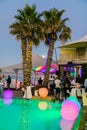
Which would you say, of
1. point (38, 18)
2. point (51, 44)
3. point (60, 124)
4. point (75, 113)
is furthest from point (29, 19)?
point (60, 124)

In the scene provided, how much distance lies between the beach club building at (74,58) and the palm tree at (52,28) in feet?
8.43

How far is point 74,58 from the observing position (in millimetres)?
46000

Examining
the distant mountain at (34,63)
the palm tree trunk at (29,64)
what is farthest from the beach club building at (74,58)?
the palm tree trunk at (29,64)

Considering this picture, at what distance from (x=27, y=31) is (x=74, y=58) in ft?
29.3

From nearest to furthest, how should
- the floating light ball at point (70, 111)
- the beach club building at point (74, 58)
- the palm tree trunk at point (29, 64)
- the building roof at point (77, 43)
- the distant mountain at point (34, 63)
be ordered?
the floating light ball at point (70, 111), the palm tree trunk at point (29, 64), the beach club building at point (74, 58), the distant mountain at point (34, 63), the building roof at point (77, 43)

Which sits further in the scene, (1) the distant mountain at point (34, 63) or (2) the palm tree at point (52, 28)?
(1) the distant mountain at point (34, 63)

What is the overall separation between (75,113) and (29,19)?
22.8 m

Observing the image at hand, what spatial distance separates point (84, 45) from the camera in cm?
4556

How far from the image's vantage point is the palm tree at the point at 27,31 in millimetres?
38781

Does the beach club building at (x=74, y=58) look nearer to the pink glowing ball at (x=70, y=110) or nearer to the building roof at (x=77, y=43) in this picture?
the building roof at (x=77, y=43)

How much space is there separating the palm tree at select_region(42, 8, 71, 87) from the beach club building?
8.43ft

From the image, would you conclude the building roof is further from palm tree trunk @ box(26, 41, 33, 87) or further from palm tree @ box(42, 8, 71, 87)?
palm tree trunk @ box(26, 41, 33, 87)

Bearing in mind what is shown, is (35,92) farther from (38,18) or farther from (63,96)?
(38,18)

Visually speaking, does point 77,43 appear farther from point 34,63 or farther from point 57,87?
point 57,87
